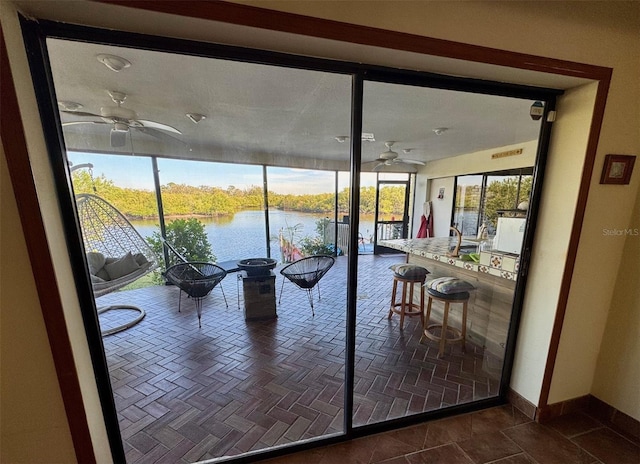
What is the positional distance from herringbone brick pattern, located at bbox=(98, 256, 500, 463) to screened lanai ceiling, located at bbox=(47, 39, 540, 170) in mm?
1514

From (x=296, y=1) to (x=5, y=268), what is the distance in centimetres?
142

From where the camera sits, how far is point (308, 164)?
4691 mm

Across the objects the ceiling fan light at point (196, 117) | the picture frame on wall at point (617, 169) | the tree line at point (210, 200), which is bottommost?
the tree line at point (210, 200)

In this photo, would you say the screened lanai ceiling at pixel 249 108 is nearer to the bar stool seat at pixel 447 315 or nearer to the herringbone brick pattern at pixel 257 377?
the bar stool seat at pixel 447 315

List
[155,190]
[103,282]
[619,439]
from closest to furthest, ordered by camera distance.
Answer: [619,439]
[103,282]
[155,190]

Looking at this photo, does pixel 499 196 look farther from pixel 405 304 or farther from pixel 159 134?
pixel 159 134

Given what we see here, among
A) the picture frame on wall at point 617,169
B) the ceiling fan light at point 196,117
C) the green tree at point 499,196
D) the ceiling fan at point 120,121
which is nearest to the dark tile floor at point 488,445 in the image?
the green tree at point 499,196

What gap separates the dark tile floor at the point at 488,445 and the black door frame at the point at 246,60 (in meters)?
0.07

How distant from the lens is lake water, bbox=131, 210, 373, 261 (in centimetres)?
308

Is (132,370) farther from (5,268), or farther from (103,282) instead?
(5,268)

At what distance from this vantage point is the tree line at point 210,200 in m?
2.16

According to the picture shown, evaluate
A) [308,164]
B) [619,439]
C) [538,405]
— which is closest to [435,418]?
[538,405]

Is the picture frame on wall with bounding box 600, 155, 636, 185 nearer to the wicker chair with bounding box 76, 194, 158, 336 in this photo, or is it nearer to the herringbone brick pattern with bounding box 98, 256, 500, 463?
the herringbone brick pattern with bounding box 98, 256, 500, 463

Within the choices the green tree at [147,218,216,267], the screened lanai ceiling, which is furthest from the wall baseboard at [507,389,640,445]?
the green tree at [147,218,216,267]
